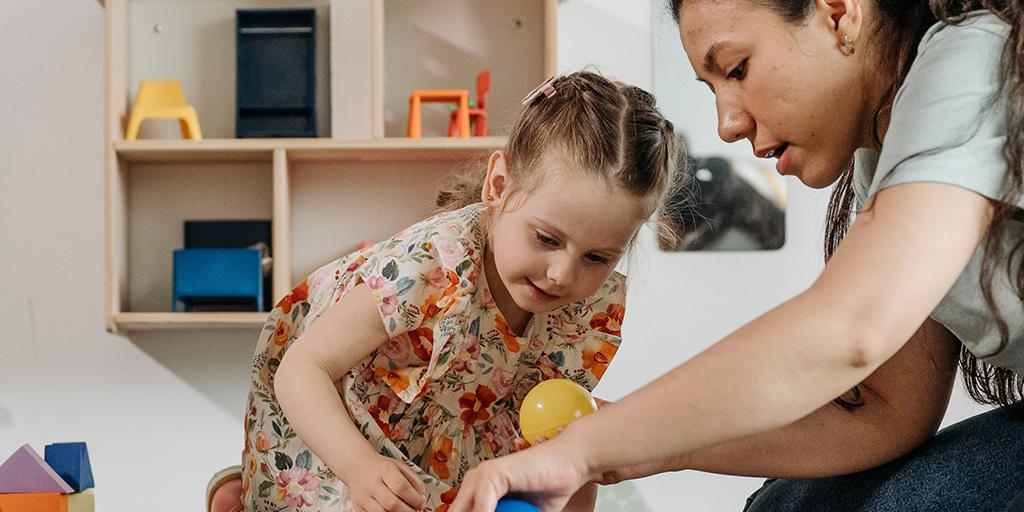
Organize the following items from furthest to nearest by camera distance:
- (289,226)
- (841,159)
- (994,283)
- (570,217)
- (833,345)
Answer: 1. (289,226)
2. (570,217)
3. (841,159)
4. (994,283)
5. (833,345)

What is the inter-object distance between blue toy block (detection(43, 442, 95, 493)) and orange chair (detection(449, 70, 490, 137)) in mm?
1101

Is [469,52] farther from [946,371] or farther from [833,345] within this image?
[833,345]

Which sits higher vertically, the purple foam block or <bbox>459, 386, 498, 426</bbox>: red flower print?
<bbox>459, 386, 498, 426</bbox>: red flower print

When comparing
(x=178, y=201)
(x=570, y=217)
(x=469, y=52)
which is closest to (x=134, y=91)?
(x=178, y=201)

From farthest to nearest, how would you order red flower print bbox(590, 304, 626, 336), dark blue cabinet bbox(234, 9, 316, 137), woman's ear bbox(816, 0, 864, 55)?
dark blue cabinet bbox(234, 9, 316, 137) → red flower print bbox(590, 304, 626, 336) → woman's ear bbox(816, 0, 864, 55)

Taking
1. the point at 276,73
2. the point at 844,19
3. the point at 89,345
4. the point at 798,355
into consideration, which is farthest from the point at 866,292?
the point at 89,345

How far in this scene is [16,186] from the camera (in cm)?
226

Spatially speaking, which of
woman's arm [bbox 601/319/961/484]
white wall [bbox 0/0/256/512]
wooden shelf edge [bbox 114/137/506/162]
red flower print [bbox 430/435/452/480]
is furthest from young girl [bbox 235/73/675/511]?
white wall [bbox 0/0/256/512]

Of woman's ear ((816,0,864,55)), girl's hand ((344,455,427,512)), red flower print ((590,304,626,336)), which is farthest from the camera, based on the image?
red flower print ((590,304,626,336))

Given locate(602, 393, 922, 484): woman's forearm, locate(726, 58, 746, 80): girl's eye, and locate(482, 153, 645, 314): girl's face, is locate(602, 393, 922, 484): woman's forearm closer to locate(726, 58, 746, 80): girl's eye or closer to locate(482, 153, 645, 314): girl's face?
locate(482, 153, 645, 314): girl's face

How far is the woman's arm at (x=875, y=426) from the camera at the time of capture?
1004 mm

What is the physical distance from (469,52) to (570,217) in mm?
1253

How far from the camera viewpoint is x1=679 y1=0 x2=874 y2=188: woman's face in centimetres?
88

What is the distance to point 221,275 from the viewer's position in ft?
6.84
